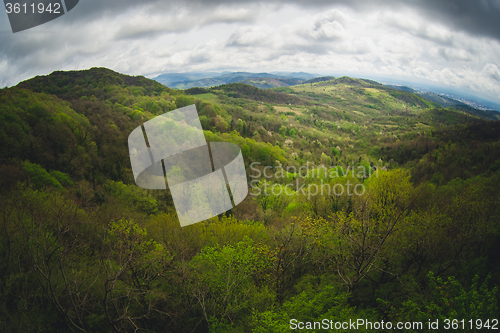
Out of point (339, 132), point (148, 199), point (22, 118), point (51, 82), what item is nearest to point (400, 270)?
point (148, 199)

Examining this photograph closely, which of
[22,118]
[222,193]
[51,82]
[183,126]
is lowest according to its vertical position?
[222,193]

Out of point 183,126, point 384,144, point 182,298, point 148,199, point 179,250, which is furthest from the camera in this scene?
point 384,144

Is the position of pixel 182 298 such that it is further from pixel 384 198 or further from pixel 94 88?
pixel 94 88

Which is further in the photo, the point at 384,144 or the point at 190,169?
the point at 384,144

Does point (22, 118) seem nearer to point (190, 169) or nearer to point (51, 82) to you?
point (190, 169)

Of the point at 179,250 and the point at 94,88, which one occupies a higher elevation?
the point at 94,88

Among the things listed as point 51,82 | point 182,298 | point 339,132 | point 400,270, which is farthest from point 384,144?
point 51,82

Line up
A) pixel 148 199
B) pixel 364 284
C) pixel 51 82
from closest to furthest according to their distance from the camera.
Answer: pixel 364 284 < pixel 148 199 < pixel 51 82
